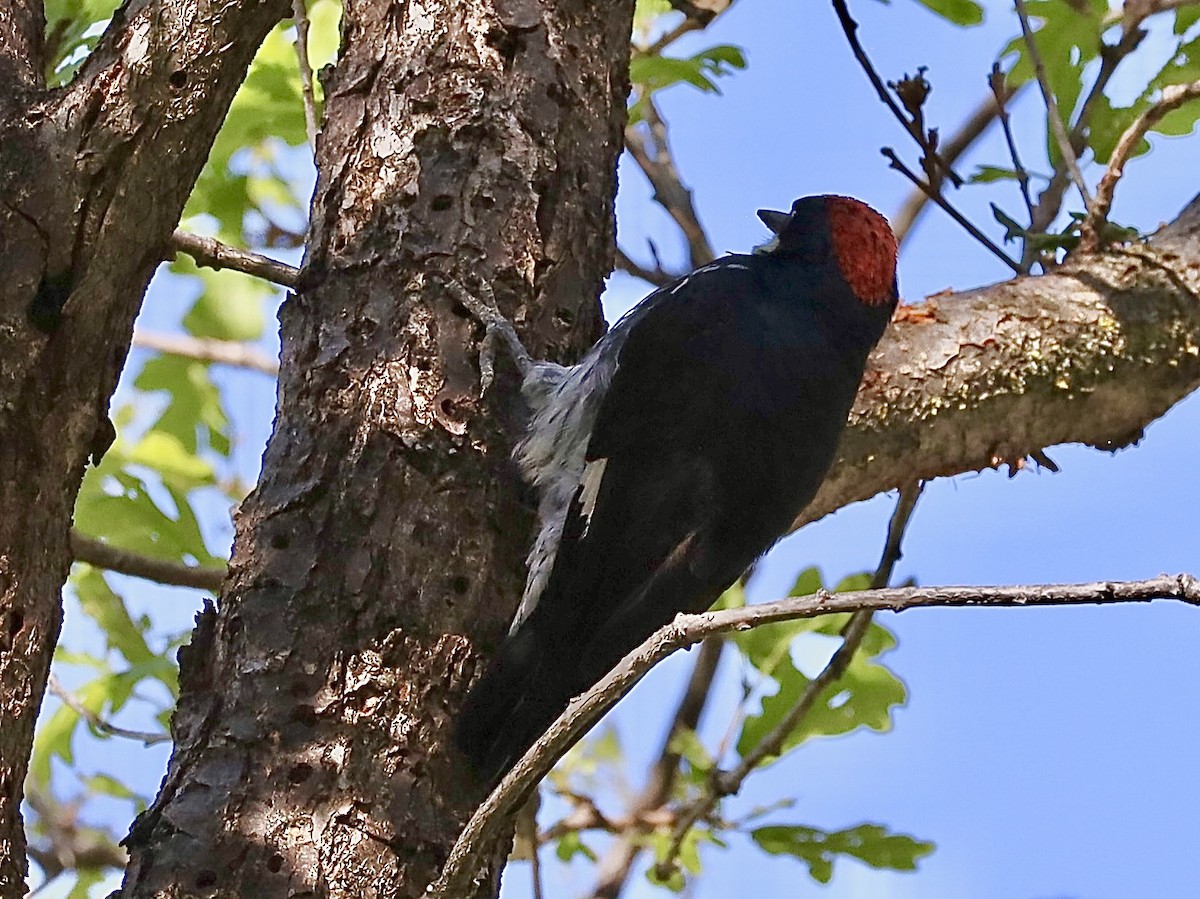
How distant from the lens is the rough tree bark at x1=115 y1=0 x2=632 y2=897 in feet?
5.72

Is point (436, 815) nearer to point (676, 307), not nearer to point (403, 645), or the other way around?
point (403, 645)

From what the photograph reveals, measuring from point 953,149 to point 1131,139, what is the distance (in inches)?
81.9

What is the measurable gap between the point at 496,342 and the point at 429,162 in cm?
35

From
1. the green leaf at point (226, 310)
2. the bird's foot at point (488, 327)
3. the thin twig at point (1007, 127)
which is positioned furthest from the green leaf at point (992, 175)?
the green leaf at point (226, 310)

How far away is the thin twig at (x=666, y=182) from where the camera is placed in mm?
3533

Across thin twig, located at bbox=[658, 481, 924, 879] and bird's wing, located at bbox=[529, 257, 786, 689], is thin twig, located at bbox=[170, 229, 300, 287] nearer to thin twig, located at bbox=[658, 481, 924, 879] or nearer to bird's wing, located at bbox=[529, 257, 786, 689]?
bird's wing, located at bbox=[529, 257, 786, 689]

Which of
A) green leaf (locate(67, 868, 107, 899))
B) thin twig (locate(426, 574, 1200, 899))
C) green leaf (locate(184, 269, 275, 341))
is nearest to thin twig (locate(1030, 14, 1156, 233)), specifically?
thin twig (locate(426, 574, 1200, 899))

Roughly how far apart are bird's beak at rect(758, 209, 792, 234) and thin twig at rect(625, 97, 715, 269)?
299mm

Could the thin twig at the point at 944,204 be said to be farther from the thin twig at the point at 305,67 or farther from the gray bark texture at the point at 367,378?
the thin twig at the point at 305,67

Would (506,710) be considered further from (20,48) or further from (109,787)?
(109,787)

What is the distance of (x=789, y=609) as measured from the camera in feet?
3.51

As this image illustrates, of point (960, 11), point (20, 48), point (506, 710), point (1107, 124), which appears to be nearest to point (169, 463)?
point (20, 48)

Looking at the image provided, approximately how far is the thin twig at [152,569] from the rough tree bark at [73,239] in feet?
2.82

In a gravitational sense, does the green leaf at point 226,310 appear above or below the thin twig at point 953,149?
Result: below
